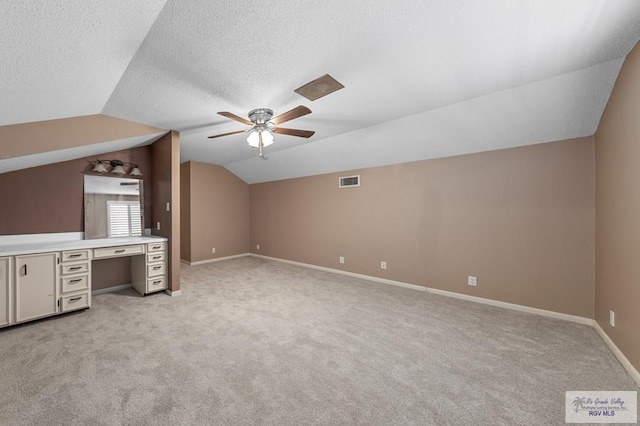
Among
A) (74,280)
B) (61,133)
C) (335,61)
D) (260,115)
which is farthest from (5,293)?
(335,61)

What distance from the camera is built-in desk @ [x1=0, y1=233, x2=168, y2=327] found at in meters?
2.46

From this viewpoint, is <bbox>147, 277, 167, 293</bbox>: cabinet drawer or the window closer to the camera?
<bbox>147, 277, 167, 293</bbox>: cabinet drawer

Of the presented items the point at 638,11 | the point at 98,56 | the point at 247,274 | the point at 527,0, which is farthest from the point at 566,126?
the point at 247,274

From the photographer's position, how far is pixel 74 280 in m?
2.85

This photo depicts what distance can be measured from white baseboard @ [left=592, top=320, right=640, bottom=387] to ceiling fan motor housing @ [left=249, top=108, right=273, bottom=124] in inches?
147

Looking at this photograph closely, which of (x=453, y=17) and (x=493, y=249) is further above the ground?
(x=453, y=17)

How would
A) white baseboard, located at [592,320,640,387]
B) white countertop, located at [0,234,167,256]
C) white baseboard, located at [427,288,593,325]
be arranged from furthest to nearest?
white baseboard, located at [427,288,593,325], white countertop, located at [0,234,167,256], white baseboard, located at [592,320,640,387]

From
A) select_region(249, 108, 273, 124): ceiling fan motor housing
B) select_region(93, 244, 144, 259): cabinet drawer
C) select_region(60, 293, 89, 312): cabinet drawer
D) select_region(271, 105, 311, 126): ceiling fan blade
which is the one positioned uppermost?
select_region(249, 108, 273, 124): ceiling fan motor housing

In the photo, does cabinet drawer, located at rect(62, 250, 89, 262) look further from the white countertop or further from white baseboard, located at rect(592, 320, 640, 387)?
white baseboard, located at rect(592, 320, 640, 387)

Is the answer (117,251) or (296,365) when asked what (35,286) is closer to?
(117,251)

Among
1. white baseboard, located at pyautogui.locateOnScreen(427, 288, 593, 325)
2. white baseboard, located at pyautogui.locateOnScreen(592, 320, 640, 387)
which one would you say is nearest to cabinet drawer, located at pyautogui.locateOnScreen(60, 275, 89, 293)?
white baseboard, located at pyautogui.locateOnScreen(427, 288, 593, 325)

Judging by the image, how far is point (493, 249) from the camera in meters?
3.23

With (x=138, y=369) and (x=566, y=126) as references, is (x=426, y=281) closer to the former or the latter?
(x=566, y=126)

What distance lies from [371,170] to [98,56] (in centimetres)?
373
